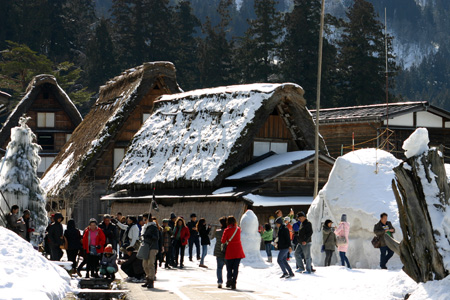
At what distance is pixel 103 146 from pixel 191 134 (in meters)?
8.16

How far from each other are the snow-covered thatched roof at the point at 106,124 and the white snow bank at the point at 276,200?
1396 cm

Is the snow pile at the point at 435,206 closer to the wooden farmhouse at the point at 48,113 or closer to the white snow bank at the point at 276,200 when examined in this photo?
the white snow bank at the point at 276,200

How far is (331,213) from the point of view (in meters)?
23.9

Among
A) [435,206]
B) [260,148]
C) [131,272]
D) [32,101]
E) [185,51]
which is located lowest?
[131,272]

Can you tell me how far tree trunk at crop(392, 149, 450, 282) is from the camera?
13945 millimetres

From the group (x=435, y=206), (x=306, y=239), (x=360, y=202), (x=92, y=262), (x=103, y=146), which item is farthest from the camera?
(x=103, y=146)

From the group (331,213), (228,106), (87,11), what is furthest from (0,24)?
(331,213)

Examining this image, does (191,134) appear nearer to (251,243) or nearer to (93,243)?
(251,243)

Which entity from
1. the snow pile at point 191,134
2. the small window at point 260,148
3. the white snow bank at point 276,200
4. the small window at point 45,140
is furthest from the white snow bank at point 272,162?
the small window at point 45,140

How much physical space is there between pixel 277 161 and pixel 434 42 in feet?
533

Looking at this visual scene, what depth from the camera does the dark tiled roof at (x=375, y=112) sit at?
41000 mm

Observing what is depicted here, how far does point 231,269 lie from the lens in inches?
701

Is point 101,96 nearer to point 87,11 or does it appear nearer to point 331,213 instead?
point 331,213

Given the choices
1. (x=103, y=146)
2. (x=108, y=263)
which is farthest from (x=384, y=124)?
(x=108, y=263)
